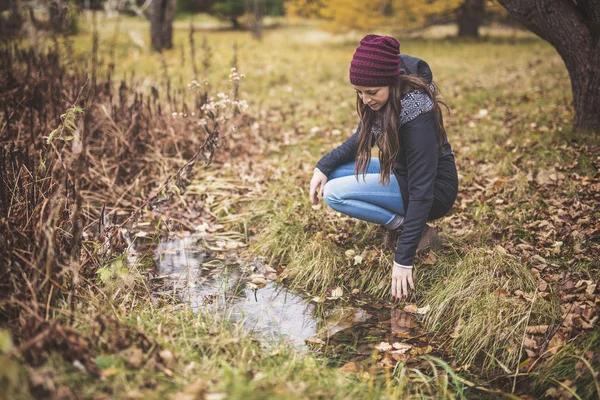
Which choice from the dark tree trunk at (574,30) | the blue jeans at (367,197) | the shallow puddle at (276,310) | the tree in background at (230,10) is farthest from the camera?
the tree in background at (230,10)

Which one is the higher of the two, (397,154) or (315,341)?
(397,154)

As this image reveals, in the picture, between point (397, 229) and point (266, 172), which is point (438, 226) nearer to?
point (397, 229)

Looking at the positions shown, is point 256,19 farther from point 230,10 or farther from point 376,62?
point 376,62

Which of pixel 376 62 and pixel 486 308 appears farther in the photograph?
pixel 486 308

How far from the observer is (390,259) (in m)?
3.56

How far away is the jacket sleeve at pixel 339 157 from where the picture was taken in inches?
139

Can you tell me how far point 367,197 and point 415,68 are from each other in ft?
2.74

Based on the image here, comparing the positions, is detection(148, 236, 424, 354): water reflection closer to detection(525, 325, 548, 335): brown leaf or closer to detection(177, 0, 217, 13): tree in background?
detection(525, 325, 548, 335): brown leaf

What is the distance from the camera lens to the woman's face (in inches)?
113

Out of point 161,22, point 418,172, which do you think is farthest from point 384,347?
point 161,22

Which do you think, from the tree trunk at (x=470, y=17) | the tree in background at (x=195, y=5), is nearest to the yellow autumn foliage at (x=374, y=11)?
the tree trunk at (x=470, y=17)

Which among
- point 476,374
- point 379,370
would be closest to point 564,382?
point 476,374

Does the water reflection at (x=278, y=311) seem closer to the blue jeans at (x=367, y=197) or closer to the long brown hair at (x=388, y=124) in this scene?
the blue jeans at (x=367, y=197)

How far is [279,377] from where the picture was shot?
229cm
